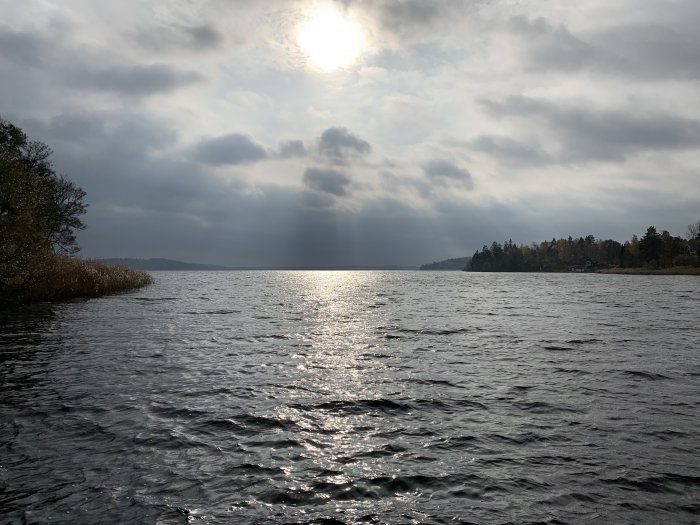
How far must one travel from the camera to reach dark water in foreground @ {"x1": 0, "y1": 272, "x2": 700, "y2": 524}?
753 centimetres

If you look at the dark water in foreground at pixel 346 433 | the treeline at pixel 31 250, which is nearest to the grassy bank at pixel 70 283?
the treeline at pixel 31 250

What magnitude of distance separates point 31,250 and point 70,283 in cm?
1605

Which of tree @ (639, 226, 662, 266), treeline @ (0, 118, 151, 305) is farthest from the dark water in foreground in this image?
tree @ (639, 226, 662, 266)

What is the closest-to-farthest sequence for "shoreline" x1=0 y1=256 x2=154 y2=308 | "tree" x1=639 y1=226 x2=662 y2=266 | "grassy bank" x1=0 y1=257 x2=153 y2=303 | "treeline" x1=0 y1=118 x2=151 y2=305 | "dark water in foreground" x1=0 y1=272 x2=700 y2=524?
1. "dark water in foreground" x1=0 y1=272 x2=700 y2=524
2. "treeline" x1=0 y1=118 x2=151 y2=305
3. "shoreline" x1=0 y1=256 x2=154 y2=308
4. "grassy bank" x1=0 y1=257 x2=153 y2=303
5. "tree" x1=639 y1=226 x2=662 y2=266

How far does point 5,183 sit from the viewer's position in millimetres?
32562

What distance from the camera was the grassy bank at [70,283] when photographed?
4023 centimetres

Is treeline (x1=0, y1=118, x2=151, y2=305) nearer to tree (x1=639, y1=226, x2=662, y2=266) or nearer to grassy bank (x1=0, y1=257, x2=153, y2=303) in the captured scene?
grassy bank (x1=0, y1=257, x2=153, y2=303)

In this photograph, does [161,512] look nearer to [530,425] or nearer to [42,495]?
[42,495]

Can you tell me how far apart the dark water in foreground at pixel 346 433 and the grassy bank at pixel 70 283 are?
62.2ft

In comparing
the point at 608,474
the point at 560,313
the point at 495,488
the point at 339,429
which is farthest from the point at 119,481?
the point at 560,313

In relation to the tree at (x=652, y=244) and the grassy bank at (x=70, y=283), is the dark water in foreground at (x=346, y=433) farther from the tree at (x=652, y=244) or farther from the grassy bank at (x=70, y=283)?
the tree at (x=652, y=244)

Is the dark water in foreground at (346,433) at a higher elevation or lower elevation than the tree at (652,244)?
lower

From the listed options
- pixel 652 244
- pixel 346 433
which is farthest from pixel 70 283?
pixel 652 244

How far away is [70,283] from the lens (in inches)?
Answer: 1898
